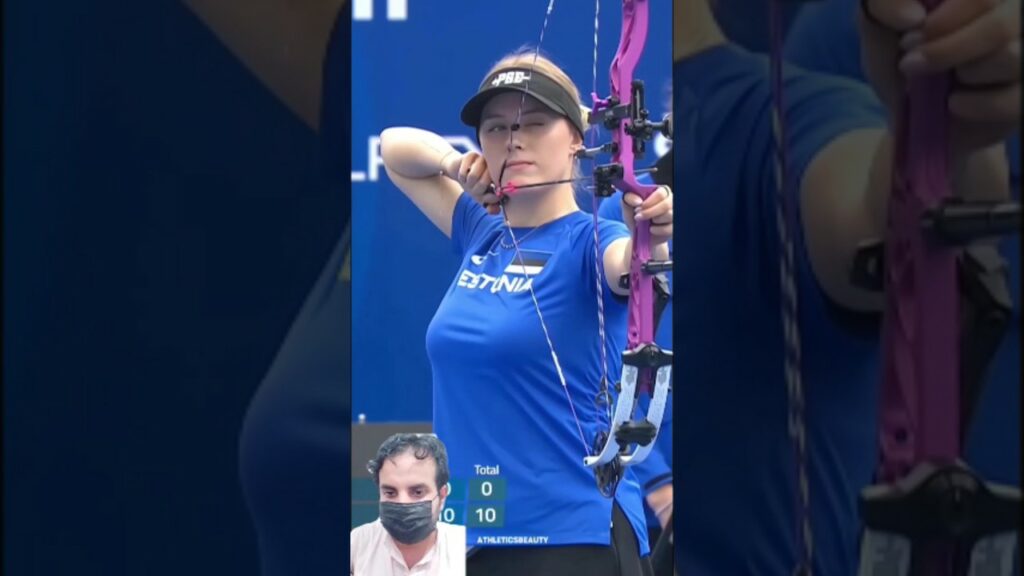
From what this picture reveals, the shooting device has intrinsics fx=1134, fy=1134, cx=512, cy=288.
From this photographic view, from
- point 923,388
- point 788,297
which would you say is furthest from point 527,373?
point 923,388

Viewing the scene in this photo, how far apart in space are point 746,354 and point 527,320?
23 cm

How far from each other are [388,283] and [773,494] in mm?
331

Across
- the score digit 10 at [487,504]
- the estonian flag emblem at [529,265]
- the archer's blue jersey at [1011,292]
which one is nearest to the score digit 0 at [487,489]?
the score digit 10 at [487,504]

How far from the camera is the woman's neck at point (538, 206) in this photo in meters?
0.90

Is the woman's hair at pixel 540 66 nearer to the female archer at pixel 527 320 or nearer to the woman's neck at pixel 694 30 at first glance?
the female archer at pixel 527 320

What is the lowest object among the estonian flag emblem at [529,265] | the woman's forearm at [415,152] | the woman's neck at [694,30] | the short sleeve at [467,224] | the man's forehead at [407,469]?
the man's forehead at [407,469]

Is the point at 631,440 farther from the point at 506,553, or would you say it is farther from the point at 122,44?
the point at 122,44

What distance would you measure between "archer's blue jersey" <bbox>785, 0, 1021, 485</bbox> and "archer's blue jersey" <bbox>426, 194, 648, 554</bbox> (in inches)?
10.3

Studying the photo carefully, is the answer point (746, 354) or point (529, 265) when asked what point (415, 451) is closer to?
point (529, 265)

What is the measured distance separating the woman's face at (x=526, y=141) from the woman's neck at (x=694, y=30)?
18cm

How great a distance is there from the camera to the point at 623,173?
87 cm

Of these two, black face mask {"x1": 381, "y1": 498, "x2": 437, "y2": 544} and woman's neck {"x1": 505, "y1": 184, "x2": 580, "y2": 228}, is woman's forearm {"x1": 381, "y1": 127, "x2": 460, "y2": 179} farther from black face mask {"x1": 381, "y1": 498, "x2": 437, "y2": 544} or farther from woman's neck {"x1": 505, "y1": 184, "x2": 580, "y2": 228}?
black face mask {"x1": 381, "y1": 498, "x2": 437, "y2": 544}

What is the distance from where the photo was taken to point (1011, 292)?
489 mm

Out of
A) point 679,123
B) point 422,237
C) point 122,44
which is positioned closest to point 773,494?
point 679,123
